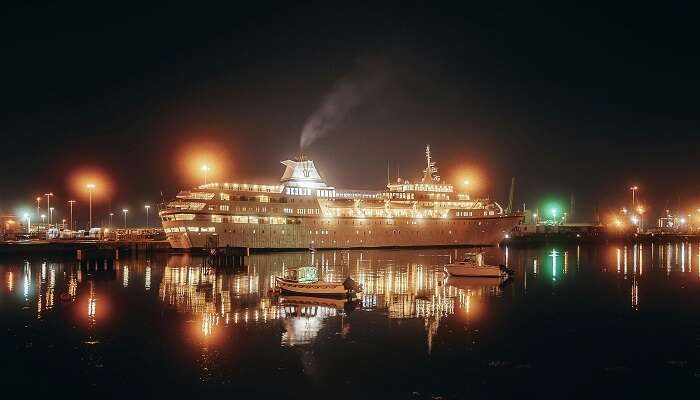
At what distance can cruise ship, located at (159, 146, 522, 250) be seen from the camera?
67.1 m

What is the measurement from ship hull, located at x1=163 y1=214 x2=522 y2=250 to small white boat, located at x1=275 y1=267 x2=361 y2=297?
32.1 m

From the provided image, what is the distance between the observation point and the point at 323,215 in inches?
2916

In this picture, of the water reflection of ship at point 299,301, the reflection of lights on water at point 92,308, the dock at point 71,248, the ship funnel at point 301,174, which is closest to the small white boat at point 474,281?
the water reflection of ship at point 299,301

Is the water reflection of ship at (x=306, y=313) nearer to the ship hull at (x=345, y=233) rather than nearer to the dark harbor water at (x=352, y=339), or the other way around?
the dark harbor water at (x=352, y=339)

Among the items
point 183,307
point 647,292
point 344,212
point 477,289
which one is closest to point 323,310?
point 183,307

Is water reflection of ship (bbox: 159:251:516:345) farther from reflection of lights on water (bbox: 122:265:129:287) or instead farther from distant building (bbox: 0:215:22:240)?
distant building (bbox: 0:215:22:240)

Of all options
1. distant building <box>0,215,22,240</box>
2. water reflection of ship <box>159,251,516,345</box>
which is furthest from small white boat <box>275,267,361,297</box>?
distant building <box>0,215,22,240</box>

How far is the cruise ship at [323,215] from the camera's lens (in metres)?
67.1

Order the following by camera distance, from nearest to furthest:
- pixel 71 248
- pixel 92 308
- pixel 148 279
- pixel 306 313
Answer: pixel 306 313, pixel 92 308, pixel 148 279, pixel 71 248

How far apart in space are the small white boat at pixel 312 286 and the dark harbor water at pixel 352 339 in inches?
50.6

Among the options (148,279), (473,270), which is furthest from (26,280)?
(473,270)

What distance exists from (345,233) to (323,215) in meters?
3.84

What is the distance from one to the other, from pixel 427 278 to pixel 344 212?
32.2 metres

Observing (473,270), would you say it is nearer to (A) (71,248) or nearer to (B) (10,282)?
(B) (10,282)
